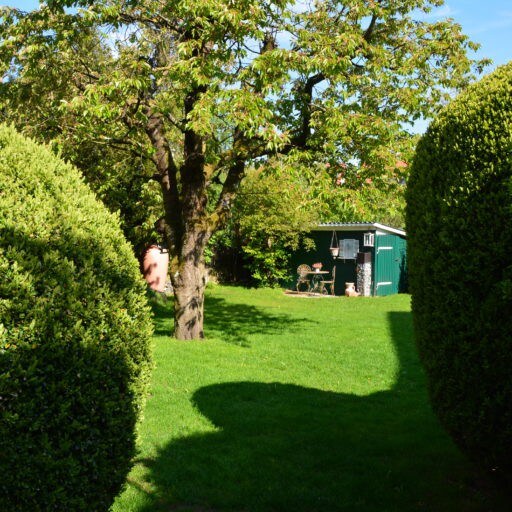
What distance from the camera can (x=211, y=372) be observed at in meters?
8.24

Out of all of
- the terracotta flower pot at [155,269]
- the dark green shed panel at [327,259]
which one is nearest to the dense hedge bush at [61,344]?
the terracotta flower pot at [155,269]

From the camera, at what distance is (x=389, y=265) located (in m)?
23.3

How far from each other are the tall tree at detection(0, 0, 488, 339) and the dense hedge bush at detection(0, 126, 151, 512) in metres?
5.33

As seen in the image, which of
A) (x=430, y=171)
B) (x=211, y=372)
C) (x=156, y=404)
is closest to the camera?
(x=430, y=171)

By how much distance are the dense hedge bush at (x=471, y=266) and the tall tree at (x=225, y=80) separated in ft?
15.7

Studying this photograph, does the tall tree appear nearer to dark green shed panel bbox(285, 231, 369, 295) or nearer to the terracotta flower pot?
the terracotta flower pot

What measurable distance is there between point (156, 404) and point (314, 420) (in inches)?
74.0

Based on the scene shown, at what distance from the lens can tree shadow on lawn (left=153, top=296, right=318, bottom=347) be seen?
11914 mm

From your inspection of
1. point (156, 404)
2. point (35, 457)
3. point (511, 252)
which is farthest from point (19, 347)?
point (156, 404)

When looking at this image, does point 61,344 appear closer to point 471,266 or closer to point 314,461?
point 471,266

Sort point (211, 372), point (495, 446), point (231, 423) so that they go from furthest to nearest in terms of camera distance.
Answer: point (211, 372) < point (231, 423) < point (495, 446)

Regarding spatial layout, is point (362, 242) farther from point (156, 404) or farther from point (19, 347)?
point (19, 347)

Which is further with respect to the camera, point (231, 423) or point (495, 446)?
point (231, 423)

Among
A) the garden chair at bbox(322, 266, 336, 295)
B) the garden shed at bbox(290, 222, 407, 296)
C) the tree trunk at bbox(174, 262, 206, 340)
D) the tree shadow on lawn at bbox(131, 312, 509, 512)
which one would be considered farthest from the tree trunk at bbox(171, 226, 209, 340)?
the garden chair at bbox(322, 266, 336, 295)
